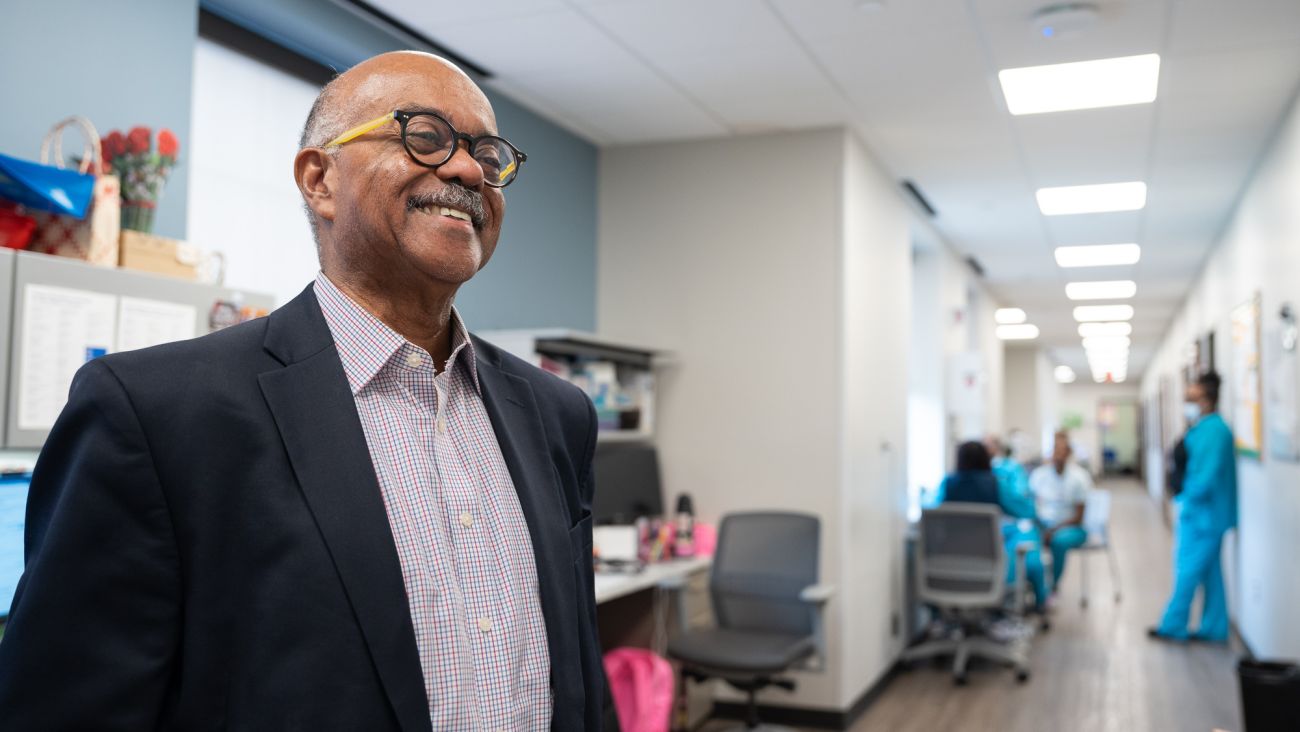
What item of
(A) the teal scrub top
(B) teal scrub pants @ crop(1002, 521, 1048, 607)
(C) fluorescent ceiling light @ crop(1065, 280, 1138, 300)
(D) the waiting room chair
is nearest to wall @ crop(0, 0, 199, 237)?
(B) teal scrub pants @ crop(1002, 521, 1048, 607)

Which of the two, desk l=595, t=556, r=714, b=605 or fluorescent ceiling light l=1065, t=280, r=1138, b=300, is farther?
fluorescent ceiling light l=1065, t=280, r=1138, b=300

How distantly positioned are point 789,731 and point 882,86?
2799 mm

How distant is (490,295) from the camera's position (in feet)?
14.1

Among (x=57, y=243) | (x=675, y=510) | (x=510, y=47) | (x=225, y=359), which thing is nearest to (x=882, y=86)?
(x=510, y=47)

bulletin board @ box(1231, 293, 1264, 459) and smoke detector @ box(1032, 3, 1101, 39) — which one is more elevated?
smoke detector @ box(1032, 3, 1101, 39)

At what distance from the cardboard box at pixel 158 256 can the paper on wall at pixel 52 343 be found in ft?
0.53

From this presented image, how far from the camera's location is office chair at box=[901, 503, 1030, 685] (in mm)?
5574

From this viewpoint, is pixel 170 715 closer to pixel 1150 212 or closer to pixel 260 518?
pixel 260 518

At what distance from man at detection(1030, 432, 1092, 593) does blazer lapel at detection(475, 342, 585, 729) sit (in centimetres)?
706

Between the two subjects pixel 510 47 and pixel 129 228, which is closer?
pixel 129 228

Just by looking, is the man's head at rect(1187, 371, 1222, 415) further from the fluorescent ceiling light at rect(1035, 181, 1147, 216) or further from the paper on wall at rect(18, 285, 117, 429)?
the paper on wall at rect(18, 285, 117, 429)

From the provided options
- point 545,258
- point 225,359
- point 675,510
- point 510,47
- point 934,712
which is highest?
point 510,47

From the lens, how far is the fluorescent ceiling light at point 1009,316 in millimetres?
11656

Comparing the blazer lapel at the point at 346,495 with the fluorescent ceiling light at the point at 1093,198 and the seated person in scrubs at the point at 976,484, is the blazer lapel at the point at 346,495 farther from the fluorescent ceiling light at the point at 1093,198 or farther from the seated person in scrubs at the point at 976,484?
the fluorescent ceiling light at the point at 1093,198
